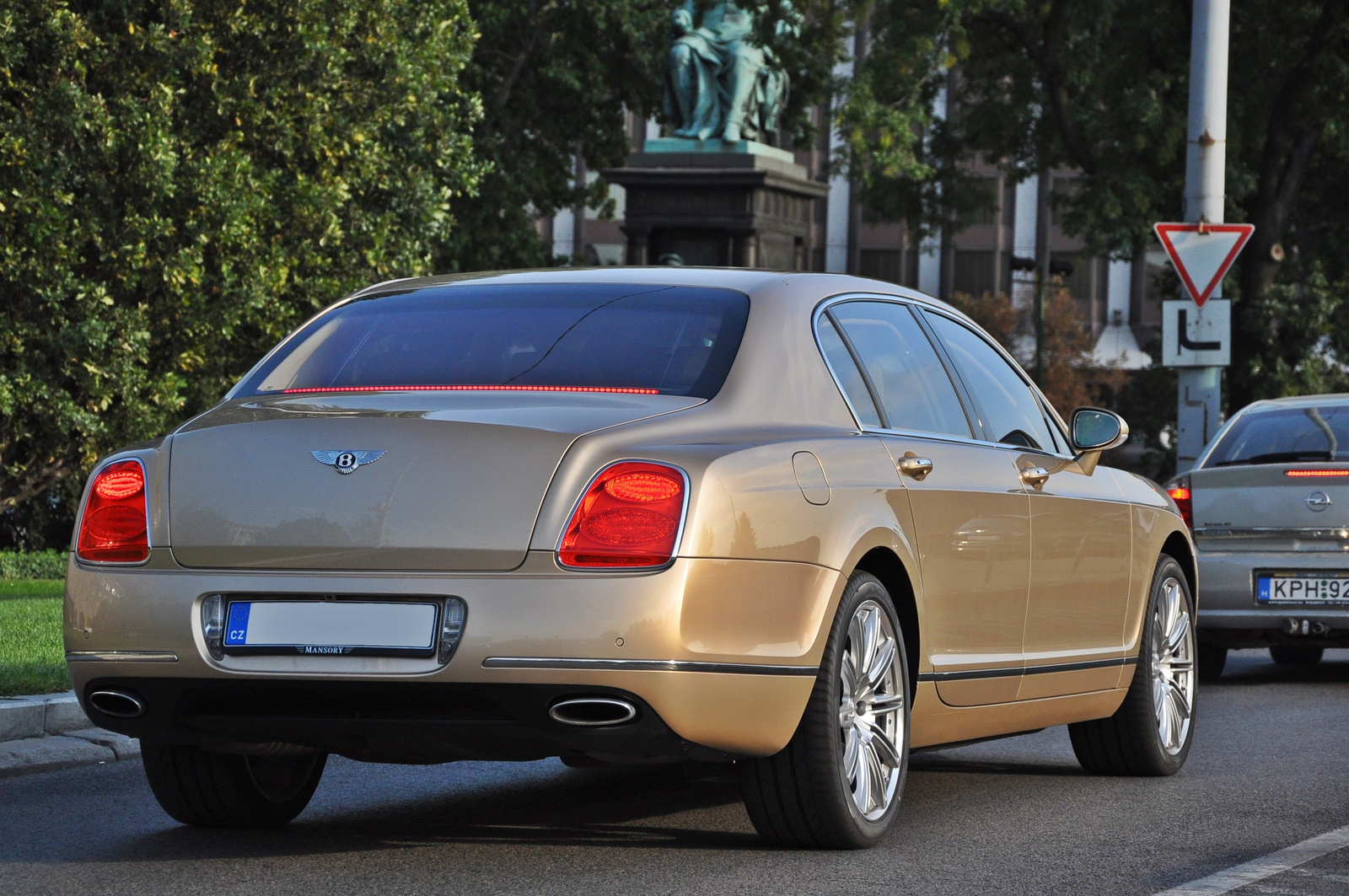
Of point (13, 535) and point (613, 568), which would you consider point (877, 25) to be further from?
point (613, 568)

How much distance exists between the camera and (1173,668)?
26.0ft

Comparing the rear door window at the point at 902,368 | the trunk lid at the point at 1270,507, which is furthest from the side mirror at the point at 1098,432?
the trunk lid at the point at 1270,507

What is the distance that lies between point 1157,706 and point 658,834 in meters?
2.44

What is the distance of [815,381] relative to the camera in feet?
19.2

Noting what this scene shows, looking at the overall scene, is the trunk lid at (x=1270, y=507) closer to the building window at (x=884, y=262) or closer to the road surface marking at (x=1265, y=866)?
the road surface marking at (x=1265, y=866)

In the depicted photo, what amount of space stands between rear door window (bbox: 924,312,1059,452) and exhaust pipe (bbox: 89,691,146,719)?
2826 mm

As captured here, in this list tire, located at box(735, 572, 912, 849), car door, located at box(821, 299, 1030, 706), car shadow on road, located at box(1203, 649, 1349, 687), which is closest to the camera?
tire, located at box(735, 572, 912, 849)

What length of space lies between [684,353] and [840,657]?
908mm

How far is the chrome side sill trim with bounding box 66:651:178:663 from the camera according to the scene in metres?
5.19

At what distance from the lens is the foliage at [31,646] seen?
8.77 meters

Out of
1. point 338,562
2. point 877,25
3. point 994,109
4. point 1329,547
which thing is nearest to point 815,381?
point 338,562

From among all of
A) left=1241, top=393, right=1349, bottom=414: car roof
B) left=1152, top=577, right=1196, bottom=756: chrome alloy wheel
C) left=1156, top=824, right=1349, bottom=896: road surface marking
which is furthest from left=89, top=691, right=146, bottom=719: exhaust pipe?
left=1241, top=393, right=1349, bottom=414: car roof

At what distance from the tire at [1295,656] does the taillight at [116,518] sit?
9.56m

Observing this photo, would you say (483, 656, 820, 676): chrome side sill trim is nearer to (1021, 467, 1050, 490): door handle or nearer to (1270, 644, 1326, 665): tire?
(1021, 467, 1050, 490): door handle
